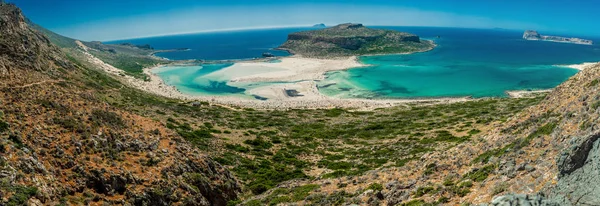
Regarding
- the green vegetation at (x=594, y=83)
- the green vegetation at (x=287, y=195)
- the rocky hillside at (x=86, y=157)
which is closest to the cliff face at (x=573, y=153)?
the green vegetation at (x=594, y=83)

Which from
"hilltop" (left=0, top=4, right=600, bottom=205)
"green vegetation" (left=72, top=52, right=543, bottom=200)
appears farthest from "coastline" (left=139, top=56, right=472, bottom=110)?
"hilltop" (left=0, top=4, right=600, bottom=205)

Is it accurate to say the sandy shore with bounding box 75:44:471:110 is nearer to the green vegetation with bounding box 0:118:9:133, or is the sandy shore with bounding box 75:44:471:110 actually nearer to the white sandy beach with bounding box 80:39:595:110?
the white sandy beach with bounding box 80:39:595:110

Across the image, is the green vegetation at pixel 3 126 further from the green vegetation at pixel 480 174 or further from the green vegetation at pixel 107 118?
the green vegetation at pixel 480 174

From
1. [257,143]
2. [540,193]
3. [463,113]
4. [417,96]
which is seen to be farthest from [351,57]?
[540,193]

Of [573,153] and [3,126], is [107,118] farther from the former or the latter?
[573,153]

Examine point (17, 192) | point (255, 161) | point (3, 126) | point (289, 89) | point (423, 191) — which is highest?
point (3, 126)

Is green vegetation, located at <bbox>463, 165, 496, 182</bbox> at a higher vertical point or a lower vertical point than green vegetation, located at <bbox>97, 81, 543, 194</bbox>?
higher

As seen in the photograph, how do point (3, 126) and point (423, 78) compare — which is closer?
point (3, 126)

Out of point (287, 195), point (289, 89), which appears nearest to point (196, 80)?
point (289, 89)
